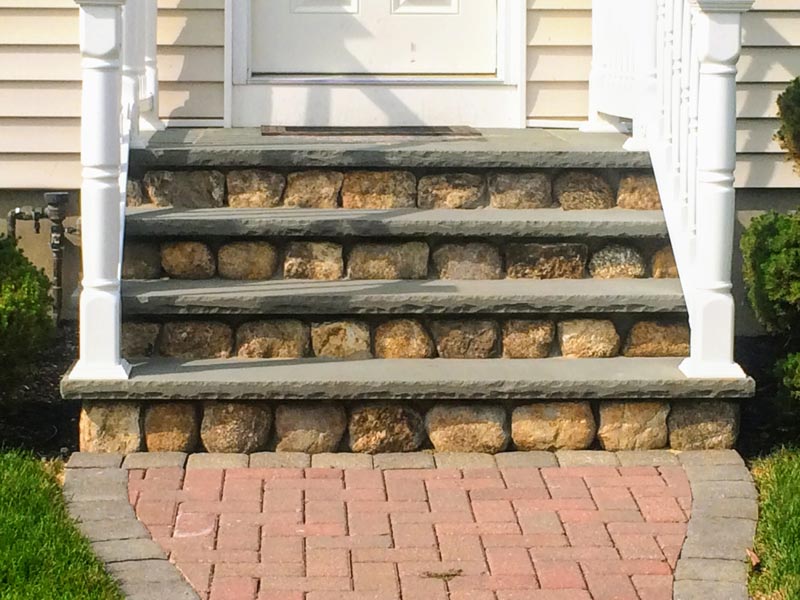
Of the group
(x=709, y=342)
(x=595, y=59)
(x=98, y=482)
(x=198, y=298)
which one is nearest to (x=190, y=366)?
(x=198, y=298)

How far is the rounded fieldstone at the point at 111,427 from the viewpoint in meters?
4.56

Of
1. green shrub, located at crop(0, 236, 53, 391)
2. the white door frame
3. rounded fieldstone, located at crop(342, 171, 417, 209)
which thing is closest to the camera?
green shrub, located at crop(0, 236, 53, 391)

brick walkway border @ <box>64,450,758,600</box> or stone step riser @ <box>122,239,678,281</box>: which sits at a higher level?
stone step riser @ <box>122,239,678,281</box>

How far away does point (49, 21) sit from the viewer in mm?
5996

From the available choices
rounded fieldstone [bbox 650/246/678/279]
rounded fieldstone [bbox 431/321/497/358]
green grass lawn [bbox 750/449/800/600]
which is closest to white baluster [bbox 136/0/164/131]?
rounded fieldstone [bbox 431/321/497/358]

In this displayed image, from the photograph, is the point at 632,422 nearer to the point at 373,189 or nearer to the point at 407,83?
the point at 373,189

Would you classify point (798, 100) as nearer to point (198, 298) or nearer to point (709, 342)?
point (709, 342)

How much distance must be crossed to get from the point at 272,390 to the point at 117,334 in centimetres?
55

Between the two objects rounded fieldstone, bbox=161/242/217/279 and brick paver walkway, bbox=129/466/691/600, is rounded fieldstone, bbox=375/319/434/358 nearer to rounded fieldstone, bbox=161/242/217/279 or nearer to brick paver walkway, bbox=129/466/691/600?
brick paver walkway, bbox=129/466/691/600

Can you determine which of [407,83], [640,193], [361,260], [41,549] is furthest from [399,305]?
[407,83]

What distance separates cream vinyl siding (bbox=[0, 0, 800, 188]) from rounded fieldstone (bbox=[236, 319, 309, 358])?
166cm

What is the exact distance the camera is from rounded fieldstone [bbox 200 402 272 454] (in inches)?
181

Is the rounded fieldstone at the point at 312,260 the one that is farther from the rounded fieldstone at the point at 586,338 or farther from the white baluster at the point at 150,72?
the white baluster at the point at 150,72

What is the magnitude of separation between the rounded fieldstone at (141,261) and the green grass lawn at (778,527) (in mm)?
2212
